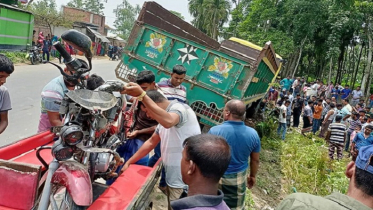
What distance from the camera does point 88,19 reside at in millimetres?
40531

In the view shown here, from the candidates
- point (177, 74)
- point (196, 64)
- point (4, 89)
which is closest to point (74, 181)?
point (4, 89)

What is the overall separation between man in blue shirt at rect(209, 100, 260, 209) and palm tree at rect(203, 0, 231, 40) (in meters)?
33.9

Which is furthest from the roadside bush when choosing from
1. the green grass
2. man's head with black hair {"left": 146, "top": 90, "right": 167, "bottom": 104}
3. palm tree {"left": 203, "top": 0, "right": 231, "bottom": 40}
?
palm tree {"left": 203, "top": 0, "right": 231, "bottom": 40}

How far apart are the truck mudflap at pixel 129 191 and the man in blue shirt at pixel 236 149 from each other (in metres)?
0.74

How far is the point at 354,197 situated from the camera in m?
1.39

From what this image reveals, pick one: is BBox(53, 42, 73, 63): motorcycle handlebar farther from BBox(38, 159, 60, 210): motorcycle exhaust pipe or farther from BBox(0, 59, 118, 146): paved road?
BBox(0, 59, 118, 146): paved road

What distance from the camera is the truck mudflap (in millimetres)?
1990

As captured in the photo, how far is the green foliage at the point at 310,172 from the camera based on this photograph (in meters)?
5.38

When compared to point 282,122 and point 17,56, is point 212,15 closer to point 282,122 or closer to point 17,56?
point 17,56

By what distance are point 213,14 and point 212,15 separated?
162 millimetres

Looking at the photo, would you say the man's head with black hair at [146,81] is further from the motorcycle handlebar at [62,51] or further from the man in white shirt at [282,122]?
the man in white shirt at [282,122]

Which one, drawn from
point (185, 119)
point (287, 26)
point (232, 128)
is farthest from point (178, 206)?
point (287, 26)

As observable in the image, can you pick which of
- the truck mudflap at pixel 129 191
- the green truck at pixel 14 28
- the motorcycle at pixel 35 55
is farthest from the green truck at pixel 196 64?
the green truck at pixel 14 28

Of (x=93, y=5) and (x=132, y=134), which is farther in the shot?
(x=93, y=5)
